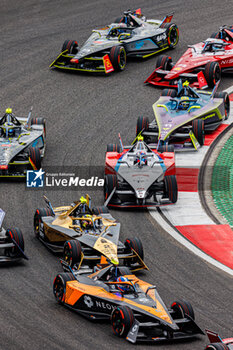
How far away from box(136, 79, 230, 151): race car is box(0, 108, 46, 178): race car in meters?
3.76

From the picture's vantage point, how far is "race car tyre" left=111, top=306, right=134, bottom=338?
18266 mm

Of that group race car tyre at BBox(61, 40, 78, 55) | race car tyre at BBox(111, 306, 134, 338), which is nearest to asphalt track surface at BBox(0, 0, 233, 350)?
race car tyre at BBox(111, 306, 134, 338)

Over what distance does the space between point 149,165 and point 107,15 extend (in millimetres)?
19398

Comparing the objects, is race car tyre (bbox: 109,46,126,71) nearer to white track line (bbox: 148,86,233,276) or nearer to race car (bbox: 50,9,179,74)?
race car (bbox: 50,9,179,74)

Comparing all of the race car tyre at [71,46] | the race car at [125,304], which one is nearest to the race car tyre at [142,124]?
the race car tyre at [71,46]

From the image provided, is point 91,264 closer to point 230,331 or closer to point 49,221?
point 49,221

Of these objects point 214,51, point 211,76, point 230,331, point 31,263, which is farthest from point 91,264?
point 214,51

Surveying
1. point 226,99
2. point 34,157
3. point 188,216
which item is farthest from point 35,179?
point 226,99

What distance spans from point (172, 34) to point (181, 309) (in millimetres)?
22933

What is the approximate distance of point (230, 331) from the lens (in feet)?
63.5

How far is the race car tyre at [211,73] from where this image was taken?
3472cm

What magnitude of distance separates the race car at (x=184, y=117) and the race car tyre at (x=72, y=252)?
27.6ft

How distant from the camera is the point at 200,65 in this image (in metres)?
35.5

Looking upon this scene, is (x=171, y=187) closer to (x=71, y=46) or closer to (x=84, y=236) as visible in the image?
(x=84, y=236)
